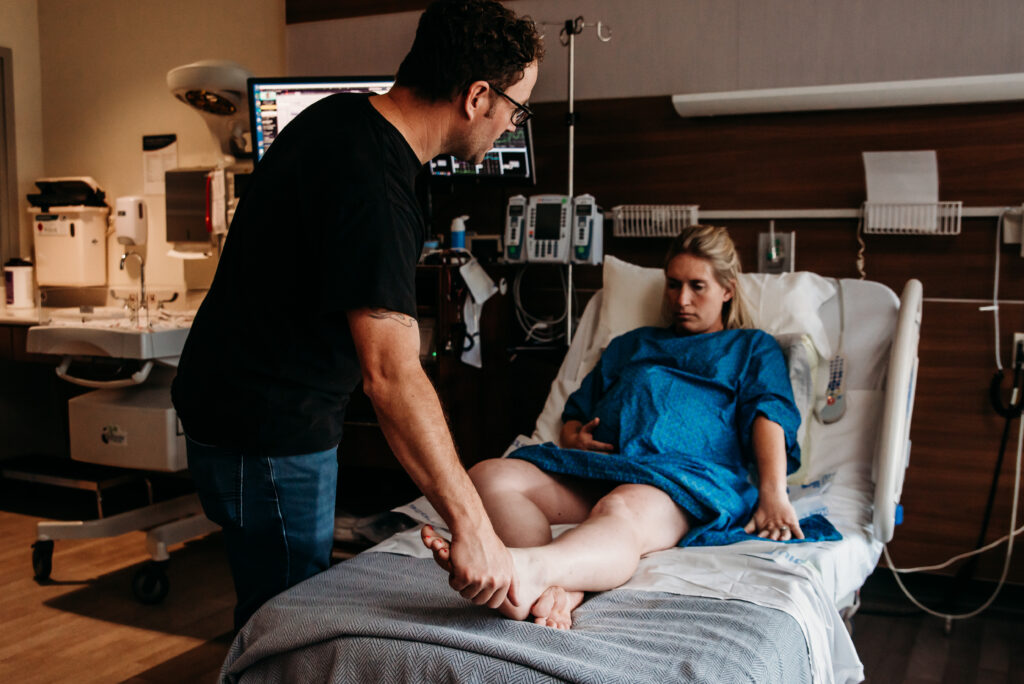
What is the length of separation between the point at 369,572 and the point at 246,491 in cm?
31

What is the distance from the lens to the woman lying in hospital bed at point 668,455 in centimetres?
153

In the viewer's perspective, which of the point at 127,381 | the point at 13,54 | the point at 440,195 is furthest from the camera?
the point at 13,54

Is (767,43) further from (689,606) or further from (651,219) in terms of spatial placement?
(689,606)

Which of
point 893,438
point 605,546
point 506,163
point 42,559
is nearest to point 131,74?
point 506,163

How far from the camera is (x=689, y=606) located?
1.36 m

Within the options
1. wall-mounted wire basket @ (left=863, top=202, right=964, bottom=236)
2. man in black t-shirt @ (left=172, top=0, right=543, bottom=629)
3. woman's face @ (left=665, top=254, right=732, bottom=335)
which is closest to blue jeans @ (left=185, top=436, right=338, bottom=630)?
man in black t-shirt @ (left=172, top=0, right=543, bottom=629)

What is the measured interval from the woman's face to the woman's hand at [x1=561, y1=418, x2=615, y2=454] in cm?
35

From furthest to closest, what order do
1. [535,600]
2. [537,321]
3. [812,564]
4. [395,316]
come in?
1. [537,321]
2. [812,564]
3. [535,600]
4. [395,316]

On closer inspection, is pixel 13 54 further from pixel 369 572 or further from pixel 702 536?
pixel 702 536

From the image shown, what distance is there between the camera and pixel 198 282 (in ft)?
12.1

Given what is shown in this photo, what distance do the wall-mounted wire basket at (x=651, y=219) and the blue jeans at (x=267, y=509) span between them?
1700mm

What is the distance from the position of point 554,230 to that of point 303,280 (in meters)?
1.59

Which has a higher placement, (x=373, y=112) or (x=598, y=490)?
(x=373, y=112)

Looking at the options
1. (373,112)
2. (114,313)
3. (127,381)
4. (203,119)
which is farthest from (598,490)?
(203,119)
